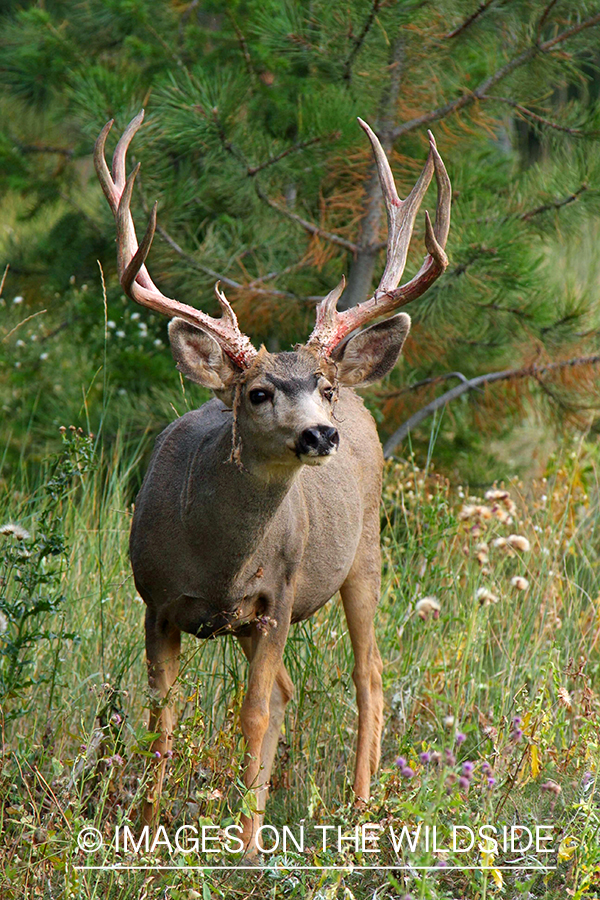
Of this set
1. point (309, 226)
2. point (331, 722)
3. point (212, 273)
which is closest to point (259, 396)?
point (331, 722)

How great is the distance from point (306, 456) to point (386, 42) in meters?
3.46

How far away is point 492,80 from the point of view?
21.0ft

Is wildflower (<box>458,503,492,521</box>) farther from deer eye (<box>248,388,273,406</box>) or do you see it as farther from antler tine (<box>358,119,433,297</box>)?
deer eye (<box>248,388,273,406</box>)

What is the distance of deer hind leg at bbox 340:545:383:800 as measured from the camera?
4402mm

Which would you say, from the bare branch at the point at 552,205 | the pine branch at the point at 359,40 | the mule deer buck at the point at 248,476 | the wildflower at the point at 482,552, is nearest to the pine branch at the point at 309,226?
the pine branch at the point at 359,40

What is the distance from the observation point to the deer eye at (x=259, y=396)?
3.41 metres

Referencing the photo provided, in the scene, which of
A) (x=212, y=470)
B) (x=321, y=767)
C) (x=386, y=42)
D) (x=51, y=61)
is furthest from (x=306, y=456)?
(x=51, y=61)

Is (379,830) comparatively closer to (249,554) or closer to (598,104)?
(249,554)

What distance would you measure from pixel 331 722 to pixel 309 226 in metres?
3.00

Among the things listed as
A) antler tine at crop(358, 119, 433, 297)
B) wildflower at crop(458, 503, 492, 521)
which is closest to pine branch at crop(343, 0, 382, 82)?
antler tine at crop(358, 119, 433, 297)

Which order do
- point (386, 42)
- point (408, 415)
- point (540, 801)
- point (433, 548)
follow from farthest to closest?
point (408, 415), point (386, 42), point (433, 548), point (540, 801)

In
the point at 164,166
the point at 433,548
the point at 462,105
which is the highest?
the point at 462,105

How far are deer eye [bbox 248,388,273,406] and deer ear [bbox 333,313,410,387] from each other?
42 centimetres

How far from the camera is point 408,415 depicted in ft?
23.0
